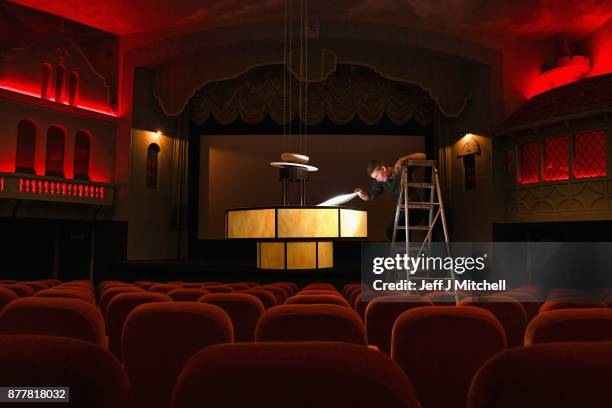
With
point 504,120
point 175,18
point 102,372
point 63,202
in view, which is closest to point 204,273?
point 63,202

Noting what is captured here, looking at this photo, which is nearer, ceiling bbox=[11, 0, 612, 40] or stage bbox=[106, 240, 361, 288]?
stage bbox=[106, 240, 361, 288]

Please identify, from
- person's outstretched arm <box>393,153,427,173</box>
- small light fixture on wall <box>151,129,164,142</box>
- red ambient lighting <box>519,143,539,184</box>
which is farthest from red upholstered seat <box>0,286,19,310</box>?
red ambient lighting <box>519,143,539,184</box>

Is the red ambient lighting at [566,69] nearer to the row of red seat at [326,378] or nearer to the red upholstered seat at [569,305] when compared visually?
the red upholstered seat at [569,305]

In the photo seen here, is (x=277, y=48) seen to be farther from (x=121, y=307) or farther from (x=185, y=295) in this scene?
(x=121, y=307)

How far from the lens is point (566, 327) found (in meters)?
1.47

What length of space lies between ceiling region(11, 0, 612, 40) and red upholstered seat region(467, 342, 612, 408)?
9481mm

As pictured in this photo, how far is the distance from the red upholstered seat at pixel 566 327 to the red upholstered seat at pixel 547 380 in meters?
0.72

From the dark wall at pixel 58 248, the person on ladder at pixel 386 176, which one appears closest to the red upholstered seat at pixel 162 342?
the person on ladder at pixel 386 176

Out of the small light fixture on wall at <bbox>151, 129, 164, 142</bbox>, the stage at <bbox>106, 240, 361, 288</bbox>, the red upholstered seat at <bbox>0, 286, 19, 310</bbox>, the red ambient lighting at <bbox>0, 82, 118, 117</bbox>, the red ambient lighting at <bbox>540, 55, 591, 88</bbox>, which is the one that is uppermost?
the red ambient lighting at <bbox>540, 55, 591, 88</bbox>

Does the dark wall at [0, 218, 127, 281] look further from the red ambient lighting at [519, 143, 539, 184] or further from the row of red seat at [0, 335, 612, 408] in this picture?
the row of red seat at [0, 335, 612, 408]

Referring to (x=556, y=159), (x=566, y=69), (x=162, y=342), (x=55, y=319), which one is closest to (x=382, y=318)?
(x=162, y=342)

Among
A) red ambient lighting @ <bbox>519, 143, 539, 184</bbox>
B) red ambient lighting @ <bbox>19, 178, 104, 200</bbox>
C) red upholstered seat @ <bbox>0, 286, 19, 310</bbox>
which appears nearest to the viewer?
red upholstered seat @ <bbox>0, 286, 19, 310</bbox>

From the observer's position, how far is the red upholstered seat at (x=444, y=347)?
4.97ft

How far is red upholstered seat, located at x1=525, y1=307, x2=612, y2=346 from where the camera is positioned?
1.45 metres
